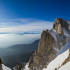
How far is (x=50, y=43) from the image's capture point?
74.9 metres

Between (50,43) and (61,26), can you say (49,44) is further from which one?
(61,26)

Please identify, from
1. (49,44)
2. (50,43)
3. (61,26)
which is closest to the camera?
(50,43)

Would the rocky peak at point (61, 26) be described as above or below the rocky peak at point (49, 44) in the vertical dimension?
above

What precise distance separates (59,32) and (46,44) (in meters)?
14.1

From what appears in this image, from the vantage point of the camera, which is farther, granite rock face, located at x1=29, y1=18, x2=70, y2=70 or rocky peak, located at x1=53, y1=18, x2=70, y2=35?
rocky peak, located at x1=53, y1=18, x2=70, y2=35

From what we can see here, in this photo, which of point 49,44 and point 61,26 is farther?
point 61,26

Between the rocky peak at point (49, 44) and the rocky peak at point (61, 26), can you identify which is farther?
the rocky peak at point (61, 26)

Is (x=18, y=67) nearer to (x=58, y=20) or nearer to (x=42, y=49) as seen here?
(x=42, y=49)

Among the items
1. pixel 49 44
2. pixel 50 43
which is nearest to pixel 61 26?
pixel 50 43

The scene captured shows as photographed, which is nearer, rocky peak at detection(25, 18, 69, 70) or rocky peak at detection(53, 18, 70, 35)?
rocky peak at detection(25, 18, 69, 70)

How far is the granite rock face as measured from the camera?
7200 cm

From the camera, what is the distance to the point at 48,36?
251ft

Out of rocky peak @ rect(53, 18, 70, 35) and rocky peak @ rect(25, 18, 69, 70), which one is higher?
rocky peak @ rect(53, 18, 70, 35)

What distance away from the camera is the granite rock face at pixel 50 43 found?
7200 centimetres
